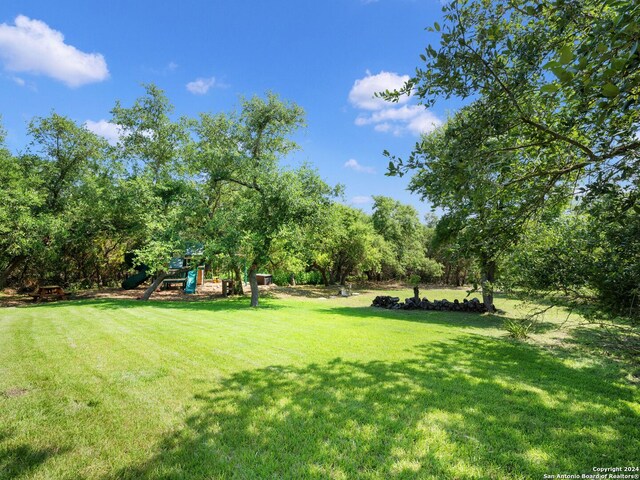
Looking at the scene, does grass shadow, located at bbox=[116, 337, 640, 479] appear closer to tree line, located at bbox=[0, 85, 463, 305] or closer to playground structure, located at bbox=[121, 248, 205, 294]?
tree line, located at bbox=[0, 85, 463, 305]

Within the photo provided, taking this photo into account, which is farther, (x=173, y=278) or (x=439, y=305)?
(x=173, y=278)

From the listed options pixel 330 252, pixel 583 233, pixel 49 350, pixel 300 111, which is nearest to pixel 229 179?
pixel 300 111

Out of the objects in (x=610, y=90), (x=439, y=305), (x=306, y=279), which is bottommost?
(x=439, y=305)

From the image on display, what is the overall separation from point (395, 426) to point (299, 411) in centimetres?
119

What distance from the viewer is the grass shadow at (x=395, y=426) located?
8.99ft

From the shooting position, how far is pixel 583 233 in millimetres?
4871

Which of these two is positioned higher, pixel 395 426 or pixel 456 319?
pixel 395 426

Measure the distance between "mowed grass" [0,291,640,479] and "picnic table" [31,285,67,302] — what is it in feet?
44.1

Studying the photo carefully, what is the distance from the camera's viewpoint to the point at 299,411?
375 cm

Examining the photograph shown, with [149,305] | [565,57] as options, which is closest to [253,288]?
[149,305]

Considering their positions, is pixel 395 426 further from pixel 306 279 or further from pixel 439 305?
pixel 306 279

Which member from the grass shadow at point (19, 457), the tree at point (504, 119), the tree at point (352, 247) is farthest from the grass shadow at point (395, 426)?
the tree at point (352, 247)

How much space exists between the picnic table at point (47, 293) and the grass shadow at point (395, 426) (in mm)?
19047

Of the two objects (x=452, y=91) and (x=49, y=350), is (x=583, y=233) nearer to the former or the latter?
(x=452, y=91)
